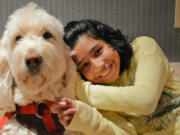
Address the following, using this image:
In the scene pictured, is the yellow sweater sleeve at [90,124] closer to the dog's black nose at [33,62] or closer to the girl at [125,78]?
the girl at [125,78]

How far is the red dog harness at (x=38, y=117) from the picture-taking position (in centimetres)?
81

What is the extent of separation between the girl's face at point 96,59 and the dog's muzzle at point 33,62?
28 centimetres

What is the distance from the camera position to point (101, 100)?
36.8 inches

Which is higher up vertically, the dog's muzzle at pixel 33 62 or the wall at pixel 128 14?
the wall at pixel 128 14

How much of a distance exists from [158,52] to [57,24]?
1.52ft

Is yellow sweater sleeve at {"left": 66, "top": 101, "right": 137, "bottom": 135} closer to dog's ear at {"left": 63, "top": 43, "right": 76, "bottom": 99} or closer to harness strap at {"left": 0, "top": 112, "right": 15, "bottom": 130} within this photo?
dog's ear at {"left": 63, "top": 43, "right": 76, "bottom": 99}

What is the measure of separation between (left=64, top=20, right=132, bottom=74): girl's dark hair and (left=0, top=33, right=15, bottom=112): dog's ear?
28cm

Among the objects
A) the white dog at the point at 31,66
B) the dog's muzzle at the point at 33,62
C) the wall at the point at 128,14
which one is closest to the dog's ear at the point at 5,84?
the white dog at the point at 31,66

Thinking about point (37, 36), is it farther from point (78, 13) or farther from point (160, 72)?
point (78, 13)

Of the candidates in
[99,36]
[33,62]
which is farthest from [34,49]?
[99,36]

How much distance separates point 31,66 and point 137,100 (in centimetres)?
43

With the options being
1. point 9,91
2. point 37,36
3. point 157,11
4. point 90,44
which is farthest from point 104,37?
point 157,11

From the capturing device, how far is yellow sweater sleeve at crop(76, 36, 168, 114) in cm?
88

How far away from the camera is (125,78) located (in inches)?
41.3
